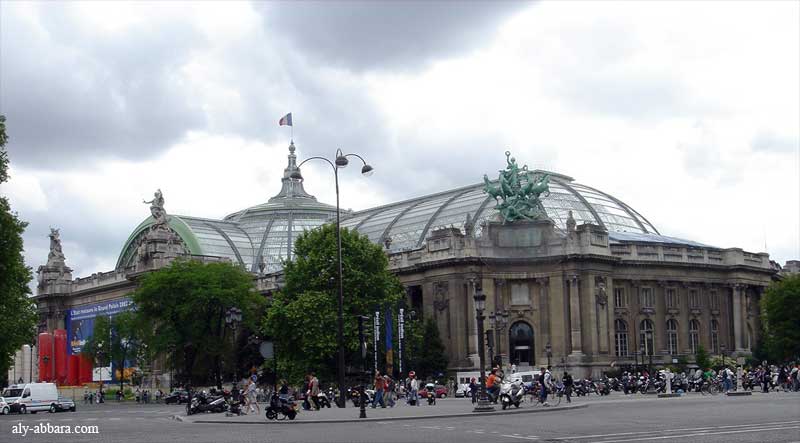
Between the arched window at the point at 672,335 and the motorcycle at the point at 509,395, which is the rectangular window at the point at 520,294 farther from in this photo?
the motorcycle at the point at 509,395

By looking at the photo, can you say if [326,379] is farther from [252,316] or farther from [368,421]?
[368,421]

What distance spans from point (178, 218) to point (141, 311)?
178 feet

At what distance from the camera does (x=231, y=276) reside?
4190 inches

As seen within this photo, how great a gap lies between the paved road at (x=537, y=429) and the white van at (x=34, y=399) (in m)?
27.8

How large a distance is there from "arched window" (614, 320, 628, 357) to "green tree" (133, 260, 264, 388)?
118ft

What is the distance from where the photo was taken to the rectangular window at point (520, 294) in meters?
108

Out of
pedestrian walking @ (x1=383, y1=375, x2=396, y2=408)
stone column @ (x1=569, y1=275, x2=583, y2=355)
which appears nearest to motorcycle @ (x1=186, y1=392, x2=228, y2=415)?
pedestrian walking @ (x1=383, y1=375, x2=396, y2=408)

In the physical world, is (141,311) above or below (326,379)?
above

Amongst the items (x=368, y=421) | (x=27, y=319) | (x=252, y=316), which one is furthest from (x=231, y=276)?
(x=368, y=421)

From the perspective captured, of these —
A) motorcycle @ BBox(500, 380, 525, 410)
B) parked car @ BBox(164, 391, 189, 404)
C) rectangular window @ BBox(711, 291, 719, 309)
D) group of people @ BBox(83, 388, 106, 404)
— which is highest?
rectangular window @ BBox(711, 291, 719, 309)

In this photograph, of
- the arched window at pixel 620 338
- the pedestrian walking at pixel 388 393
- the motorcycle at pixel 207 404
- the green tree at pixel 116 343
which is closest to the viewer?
the pedestrian walking at pixel 388 393

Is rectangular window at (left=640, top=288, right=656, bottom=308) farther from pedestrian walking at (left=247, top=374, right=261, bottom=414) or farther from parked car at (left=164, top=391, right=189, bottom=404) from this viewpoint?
pedestrian walking at (left=247, top=374, right=261, bottom=414)

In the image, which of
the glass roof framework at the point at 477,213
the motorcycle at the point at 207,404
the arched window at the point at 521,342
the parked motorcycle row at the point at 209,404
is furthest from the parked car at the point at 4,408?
the glass roof framework at the point at 477,213

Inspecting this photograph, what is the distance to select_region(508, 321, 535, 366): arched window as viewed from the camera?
10803 centimetres
